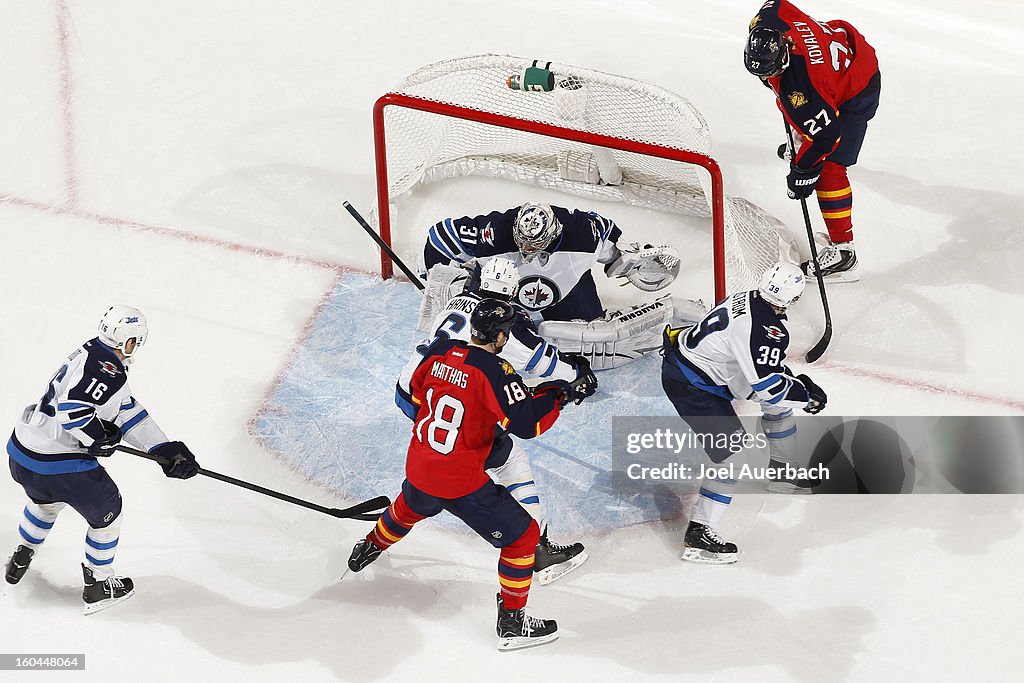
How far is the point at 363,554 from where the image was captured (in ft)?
13.0

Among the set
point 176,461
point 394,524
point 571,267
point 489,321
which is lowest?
point 394,524

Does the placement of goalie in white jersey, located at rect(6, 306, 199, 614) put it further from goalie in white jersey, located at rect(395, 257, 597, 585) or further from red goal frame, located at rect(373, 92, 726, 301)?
red goal frame, located at rect(373, 92, 726, 301)

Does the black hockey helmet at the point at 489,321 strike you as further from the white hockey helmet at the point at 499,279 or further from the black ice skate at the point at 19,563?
the black ice skate at the point at 19,563

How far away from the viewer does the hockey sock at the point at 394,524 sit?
148 inches

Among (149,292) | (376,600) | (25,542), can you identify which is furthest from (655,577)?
(149,292)

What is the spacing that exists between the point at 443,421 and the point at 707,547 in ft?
3.37

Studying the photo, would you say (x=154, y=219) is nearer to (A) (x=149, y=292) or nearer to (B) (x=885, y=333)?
(A) (x=149, y=292)

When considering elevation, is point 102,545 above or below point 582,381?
below

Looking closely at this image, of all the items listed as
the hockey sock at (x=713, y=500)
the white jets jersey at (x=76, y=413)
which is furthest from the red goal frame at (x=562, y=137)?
the white jets jersey at (x=76, y=413)

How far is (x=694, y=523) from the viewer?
407cm

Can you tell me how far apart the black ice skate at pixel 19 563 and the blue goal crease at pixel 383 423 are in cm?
84

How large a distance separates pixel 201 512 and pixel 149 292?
111 centimetres

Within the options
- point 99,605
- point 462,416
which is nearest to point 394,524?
point 462,416

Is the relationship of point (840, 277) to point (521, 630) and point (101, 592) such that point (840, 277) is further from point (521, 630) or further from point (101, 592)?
point (101, 592)
